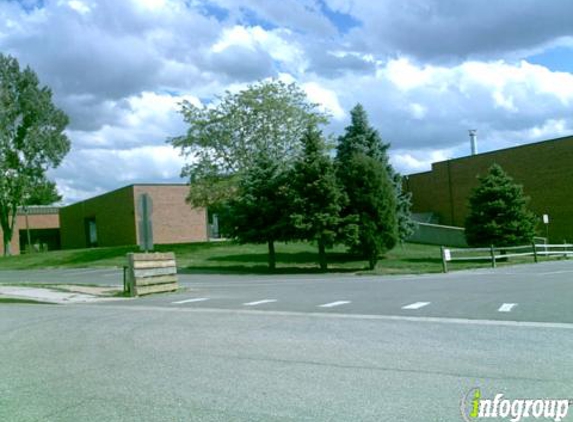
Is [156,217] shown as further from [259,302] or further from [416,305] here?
[416,305]

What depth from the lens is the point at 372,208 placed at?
107ft

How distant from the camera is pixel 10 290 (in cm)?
2108

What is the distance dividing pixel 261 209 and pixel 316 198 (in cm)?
301

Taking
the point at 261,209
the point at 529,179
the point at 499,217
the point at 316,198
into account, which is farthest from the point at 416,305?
the point at 529,179

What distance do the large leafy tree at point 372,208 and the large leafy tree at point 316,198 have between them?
103cm

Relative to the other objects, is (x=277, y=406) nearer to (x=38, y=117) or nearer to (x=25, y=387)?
(x=25, y=387)

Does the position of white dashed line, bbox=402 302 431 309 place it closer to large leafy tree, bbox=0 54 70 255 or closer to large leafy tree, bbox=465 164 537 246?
large leafy tree, bbox=465 164 537 246

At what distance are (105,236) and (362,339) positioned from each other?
57.4 meters

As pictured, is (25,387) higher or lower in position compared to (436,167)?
lower

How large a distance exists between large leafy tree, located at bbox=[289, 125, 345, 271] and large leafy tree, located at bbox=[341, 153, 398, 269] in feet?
3.38

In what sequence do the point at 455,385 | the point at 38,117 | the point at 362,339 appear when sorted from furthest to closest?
the point at 38,117
the point at 362,339
the point at 455,385

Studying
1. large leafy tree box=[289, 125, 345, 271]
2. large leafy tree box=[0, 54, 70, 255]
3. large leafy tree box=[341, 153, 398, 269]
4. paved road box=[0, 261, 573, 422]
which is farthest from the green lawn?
paved road box=[0, 261, 573, 422]

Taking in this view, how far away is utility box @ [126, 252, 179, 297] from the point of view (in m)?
18.3

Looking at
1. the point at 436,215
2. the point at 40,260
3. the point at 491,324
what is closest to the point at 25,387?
the point at 491,324
